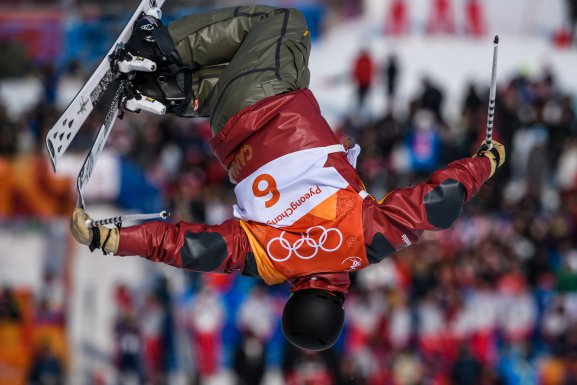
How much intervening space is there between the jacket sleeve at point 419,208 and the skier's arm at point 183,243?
58 centimetres

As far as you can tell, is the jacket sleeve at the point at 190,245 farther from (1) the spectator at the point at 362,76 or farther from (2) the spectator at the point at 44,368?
(1) the spectator at the point at 362,76

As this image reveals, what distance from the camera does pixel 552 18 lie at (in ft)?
66.7

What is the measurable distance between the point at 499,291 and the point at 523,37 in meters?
9.81

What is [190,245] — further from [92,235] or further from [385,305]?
[385,305]

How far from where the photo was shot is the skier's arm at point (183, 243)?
466 cm

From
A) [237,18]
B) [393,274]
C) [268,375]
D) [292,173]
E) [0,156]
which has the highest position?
[237,18]

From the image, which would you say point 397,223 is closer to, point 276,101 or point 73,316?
point 276,101

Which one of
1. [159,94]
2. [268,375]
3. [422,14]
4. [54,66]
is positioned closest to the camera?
[159,94]

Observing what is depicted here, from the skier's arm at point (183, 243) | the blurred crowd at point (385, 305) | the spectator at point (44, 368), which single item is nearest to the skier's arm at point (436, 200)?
the skier's arm at point (183, 243)

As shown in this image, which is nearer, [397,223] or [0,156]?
[397,223]

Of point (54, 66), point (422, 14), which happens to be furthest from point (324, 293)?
point (422, 14)

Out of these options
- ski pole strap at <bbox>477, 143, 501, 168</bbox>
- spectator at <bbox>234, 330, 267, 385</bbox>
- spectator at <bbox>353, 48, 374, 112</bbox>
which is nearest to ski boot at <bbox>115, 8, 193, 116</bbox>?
ski pole strap at <bbox>477, 143, 501, 168</bbox>

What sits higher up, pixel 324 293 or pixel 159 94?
pixel 159 94

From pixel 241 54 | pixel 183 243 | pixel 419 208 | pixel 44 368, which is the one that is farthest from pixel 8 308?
pixel 419 208
